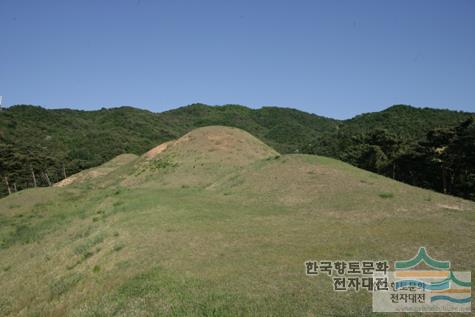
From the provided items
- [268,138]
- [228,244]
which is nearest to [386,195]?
[228,244]

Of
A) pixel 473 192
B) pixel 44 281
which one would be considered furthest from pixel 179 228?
pixel 473 192

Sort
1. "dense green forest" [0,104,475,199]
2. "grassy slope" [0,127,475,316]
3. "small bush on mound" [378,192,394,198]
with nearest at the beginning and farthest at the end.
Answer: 1. "grassy slope" [0,127,475,316]
2. "small bush on mound" [378,192,394,198]
3. "dense green forest" [0,104,475,199]

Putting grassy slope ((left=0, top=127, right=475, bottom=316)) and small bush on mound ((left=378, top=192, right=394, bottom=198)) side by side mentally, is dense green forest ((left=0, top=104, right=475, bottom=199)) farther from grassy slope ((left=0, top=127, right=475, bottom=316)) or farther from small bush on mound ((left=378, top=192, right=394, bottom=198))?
small bush on mound ((left=378, top=192, right=394, bottom=198))

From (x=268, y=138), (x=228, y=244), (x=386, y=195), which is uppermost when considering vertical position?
(x=268, y=138)

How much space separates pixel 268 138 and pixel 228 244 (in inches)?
4600

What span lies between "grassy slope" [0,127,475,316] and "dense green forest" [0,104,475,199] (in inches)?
A: 810

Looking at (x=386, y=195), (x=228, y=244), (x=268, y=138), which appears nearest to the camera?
(x=228, y=244)

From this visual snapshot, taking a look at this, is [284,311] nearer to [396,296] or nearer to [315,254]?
[396,296]

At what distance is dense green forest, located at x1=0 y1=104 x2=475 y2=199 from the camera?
35750 millimetres

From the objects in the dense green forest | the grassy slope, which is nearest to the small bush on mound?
the grassy slope

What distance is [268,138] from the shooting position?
4966 inches

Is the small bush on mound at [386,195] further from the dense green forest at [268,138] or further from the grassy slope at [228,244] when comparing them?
the dense green forest at [268,138]

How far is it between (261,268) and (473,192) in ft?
109

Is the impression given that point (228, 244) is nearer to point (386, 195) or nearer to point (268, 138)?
point (386, 195)
